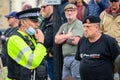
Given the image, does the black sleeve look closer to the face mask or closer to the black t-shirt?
the black t-shirt

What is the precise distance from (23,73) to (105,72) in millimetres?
1734

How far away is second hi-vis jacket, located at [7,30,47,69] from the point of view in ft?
21.4

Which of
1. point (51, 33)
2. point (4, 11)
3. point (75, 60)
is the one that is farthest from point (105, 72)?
point (4, 11)

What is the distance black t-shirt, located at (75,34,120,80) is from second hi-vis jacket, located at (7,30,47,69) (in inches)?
60.2

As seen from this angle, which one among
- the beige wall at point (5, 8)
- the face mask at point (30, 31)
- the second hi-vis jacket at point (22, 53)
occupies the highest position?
the face mask at point (30, 31)

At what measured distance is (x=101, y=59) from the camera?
7.86 meters

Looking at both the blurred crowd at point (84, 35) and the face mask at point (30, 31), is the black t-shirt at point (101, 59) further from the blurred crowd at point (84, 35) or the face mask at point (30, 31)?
the face mask at point (30, 31)

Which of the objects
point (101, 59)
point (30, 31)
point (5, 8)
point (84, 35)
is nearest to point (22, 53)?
point (30, 31)

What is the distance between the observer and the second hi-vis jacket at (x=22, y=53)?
6.54m

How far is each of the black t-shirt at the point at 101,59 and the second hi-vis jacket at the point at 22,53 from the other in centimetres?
153

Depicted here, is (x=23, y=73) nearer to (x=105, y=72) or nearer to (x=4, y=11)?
(x=105, y=72)

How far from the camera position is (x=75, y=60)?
903 centimetres

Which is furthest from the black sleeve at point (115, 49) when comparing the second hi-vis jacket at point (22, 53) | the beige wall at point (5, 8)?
the beige wall at point (5, 8)

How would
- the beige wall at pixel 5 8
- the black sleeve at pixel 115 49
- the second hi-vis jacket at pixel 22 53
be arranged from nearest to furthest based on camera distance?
the second hi-vis jacket at pixel 22 53 < the black sleeve at pixel 115 49 < the beige wall at pixel 5 8
